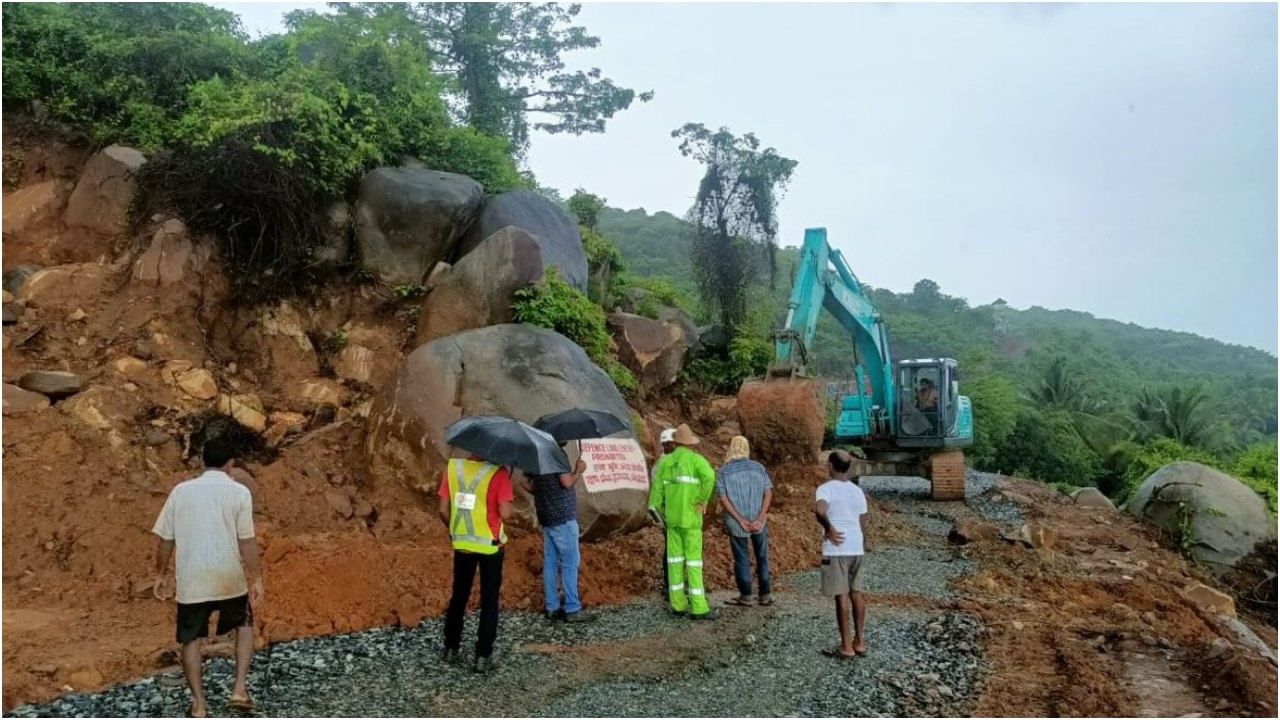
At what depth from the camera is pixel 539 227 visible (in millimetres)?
13109

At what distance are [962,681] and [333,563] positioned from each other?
5.47 metres

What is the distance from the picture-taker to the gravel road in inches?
211

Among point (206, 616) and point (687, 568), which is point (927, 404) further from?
point (206, 616)

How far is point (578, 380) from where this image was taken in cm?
1044

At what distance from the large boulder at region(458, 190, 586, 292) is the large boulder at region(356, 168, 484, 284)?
14.4 inches

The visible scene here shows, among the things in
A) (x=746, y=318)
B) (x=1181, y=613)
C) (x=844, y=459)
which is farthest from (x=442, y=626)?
(x=746, y=318)

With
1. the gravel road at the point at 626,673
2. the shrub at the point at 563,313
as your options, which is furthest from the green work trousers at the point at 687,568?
the shrub at the point at 563,313

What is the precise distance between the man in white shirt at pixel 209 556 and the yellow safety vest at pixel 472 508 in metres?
1.41

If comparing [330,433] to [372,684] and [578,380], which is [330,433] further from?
[372,684]

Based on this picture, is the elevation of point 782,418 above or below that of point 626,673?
above

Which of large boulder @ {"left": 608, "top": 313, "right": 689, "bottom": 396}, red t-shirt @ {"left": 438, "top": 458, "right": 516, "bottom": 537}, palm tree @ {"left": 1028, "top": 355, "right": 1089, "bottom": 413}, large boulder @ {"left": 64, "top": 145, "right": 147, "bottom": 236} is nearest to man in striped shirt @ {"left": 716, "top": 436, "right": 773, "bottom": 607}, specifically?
red t-shirt @ {"left": 438, "top": 458, "right": 516, "bottom": 537}

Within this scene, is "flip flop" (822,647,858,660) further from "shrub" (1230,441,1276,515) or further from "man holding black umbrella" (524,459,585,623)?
"shrub" (1230,441,1276,515)

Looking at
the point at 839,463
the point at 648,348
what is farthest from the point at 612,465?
the point at 648,348

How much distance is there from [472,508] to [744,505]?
298 centimetres
